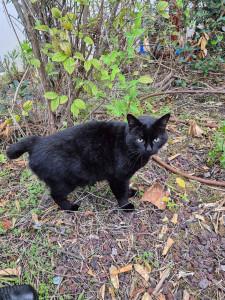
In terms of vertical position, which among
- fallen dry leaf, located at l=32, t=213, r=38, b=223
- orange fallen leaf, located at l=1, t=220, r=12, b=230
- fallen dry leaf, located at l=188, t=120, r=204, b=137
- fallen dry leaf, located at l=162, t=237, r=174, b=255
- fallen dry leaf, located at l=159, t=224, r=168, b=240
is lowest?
fallen dry leaf, located at l=162, t=237, r=174, b=255

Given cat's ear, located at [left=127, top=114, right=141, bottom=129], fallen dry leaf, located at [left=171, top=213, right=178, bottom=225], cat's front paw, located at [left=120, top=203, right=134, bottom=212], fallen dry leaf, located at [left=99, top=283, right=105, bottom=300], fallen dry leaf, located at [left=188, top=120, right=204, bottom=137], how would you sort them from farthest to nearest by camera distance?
1. fallen dry leaf, located at [left=188, top=120, right=204, bottom=137]
2. cat's front paw, located at [left=120, top=203, right=134, bottom=212]
3. fallen dry leaf, located at [left=171, top=213, right=178, bottom=225]
4. cat's ear, located at [left=127, top=114, right=141, bottom=129]
5. fallen dry leaf, located at [left=99, top=283, right=105, bottom=300]

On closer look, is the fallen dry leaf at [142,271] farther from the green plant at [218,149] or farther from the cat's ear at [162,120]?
the green plant at [218,149]

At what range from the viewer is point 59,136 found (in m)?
2.02

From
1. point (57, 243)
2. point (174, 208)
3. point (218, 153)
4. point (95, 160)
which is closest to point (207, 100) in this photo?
point (218, 153)

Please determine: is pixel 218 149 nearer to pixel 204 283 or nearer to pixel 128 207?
pixel 128 207

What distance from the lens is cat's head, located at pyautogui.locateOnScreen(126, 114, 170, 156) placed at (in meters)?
→ 1.95

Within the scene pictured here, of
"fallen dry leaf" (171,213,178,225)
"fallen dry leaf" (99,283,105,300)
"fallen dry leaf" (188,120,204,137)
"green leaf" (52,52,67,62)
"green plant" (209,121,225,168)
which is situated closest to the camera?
"fallen dry leaf" (99,283,105,300)

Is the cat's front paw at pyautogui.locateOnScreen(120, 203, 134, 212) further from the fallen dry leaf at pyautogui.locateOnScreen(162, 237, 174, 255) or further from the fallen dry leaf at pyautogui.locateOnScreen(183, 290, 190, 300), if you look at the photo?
the fallen dry leaf at pyautogui.locateOnScreen(183, 290, 190, 300)

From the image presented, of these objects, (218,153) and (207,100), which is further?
(207,100)

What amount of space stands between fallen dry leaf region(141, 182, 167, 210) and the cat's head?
60 centimetres

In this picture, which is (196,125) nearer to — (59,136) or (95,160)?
(95,160)

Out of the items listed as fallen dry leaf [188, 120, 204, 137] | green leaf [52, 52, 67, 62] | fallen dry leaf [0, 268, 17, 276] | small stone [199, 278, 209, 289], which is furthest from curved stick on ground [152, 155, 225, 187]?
fallen dry leaf [0, 268, 17, 276]

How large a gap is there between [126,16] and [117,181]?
1.79 metres

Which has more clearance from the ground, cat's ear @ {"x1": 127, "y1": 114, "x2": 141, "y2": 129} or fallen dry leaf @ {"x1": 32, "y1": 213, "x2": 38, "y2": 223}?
cat's ear @ {"x1": 127, "y1": 114, "x2": 141, "y2": 129}
